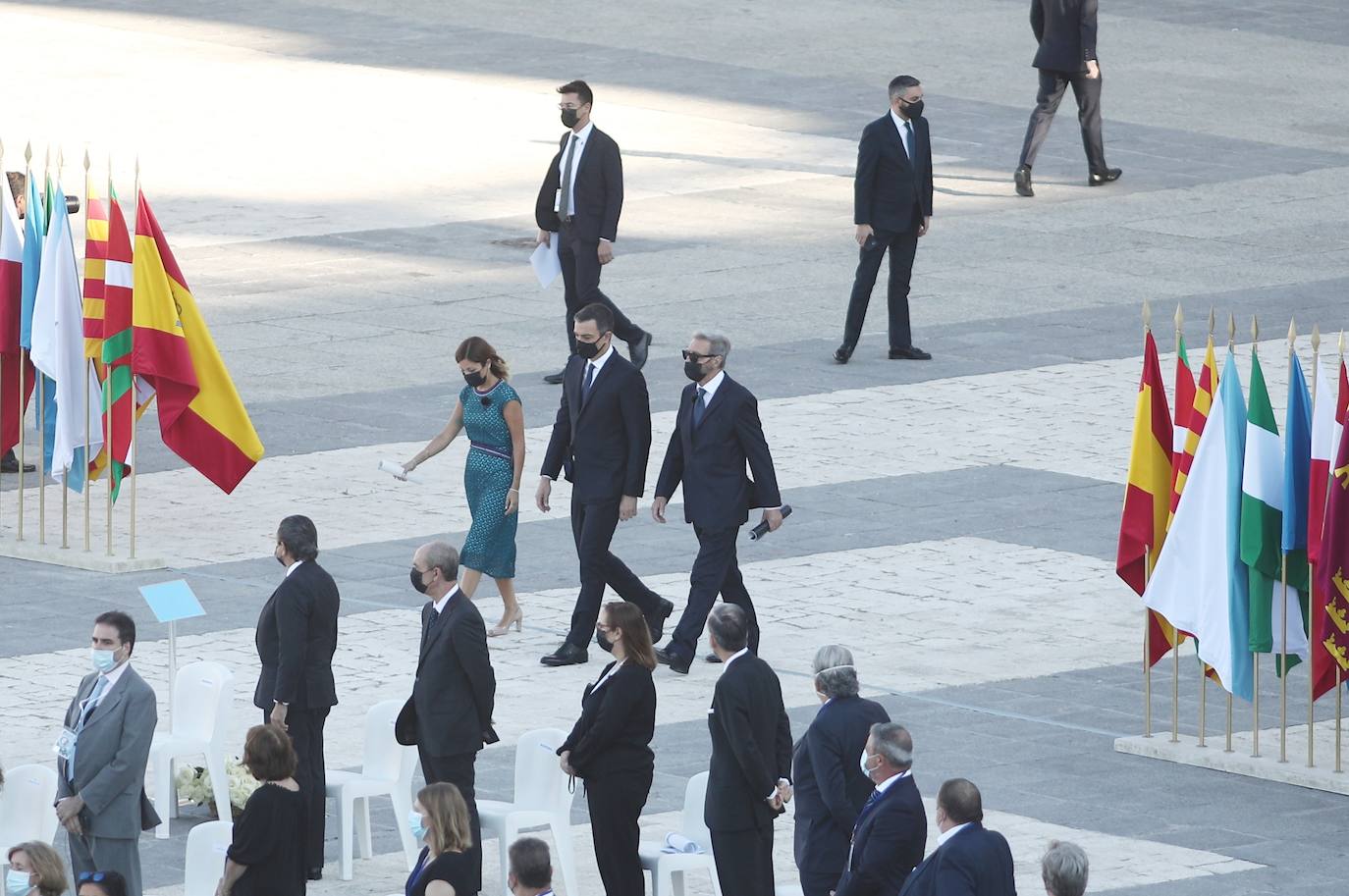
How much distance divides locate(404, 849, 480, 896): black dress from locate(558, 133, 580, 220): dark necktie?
1132 cm

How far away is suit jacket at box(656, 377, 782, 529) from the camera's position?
14492mm

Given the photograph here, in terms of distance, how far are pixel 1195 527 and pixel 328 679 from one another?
4.31 metres

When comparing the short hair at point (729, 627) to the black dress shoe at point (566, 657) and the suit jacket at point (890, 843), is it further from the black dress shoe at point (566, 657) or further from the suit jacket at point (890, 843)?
the black dress shoe at point (566, 657)

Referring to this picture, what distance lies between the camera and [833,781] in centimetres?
1055

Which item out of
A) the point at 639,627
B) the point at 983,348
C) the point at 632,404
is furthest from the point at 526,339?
the point at 639,627

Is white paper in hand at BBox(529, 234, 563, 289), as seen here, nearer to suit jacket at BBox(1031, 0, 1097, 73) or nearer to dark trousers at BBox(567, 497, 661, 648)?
dark trousers at BBox(567, 497, 661, 648)

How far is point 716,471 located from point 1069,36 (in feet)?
50.5

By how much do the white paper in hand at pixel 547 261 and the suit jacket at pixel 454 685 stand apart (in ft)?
30.7

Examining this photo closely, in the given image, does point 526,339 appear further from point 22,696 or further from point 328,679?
point 328,679

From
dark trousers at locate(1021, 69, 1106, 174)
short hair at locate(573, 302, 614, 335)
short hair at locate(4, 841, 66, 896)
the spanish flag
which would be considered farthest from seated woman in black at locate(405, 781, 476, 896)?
dark trousers at locate(1021, 69, 1106, 174)

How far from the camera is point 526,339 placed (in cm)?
2275

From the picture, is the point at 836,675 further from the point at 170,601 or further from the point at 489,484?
the point at 489,484

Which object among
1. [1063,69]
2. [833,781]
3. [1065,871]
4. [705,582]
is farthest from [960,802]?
[1063,69]

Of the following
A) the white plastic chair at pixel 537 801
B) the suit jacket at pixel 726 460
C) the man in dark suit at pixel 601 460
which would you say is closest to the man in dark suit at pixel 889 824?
the white plastic chair at pixel 537 801
